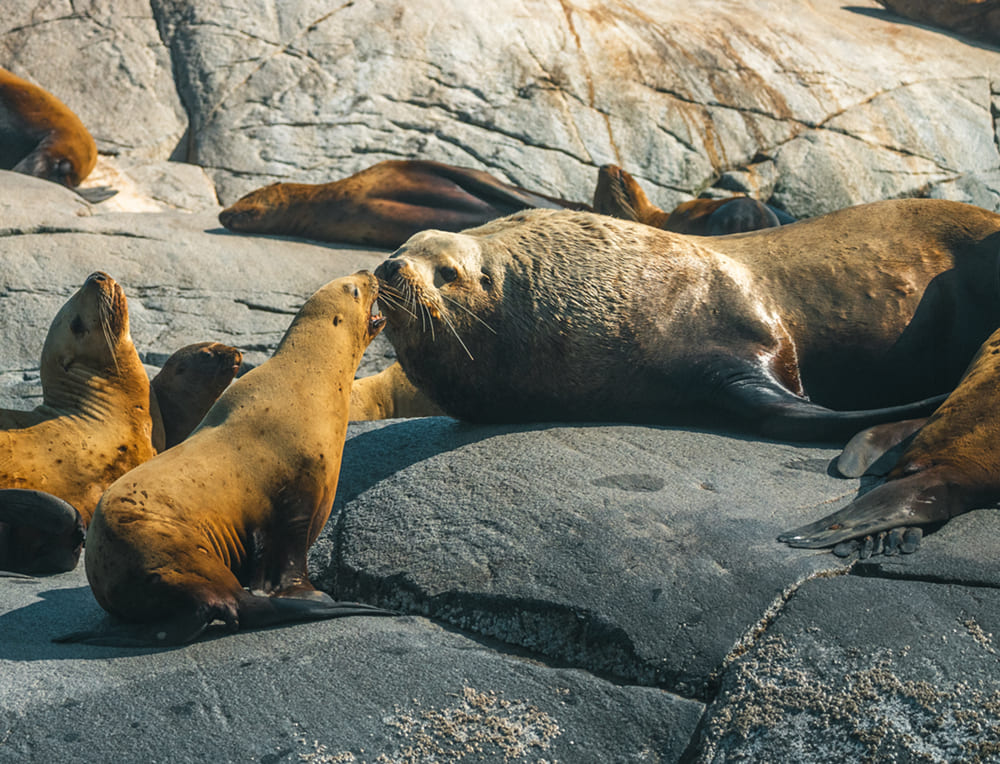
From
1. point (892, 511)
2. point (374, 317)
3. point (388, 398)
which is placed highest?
point (374, 317)

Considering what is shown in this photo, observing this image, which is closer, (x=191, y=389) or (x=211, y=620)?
(x=211, y=620)

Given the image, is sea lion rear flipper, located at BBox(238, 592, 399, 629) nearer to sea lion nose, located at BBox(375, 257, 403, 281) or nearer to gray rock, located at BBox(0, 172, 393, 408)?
sea lion nose, located at BBox(375, 257, 403, 281)

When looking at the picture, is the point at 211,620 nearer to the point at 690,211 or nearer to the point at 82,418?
the point at 82,418

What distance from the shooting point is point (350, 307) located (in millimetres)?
A: 4027

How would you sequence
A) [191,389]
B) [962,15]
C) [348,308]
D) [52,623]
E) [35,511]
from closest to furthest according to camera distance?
[52,623] < [35,511] < [348,308] < [191,389] < [962,15]

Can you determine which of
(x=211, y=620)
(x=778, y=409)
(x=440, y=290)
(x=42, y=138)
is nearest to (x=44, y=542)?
(x=211, y=620)

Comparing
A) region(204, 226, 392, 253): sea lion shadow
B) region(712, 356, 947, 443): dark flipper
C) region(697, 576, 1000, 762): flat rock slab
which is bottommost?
region(204, 226, 392, 253): sea lion shadow

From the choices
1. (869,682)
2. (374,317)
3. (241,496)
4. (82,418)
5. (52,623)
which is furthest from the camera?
(82,418)

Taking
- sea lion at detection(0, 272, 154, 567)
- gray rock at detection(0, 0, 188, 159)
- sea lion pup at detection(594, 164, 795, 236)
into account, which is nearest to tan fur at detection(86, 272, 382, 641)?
sea lion at detection(0, 272, 154, 567)

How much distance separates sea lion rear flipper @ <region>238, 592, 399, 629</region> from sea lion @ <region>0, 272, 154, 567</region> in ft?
4.46

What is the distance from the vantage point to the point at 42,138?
428 inches

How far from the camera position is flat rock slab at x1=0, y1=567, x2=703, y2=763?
2303mm

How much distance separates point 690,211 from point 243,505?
689 cm

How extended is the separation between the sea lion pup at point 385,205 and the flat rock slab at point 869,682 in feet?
24.0
